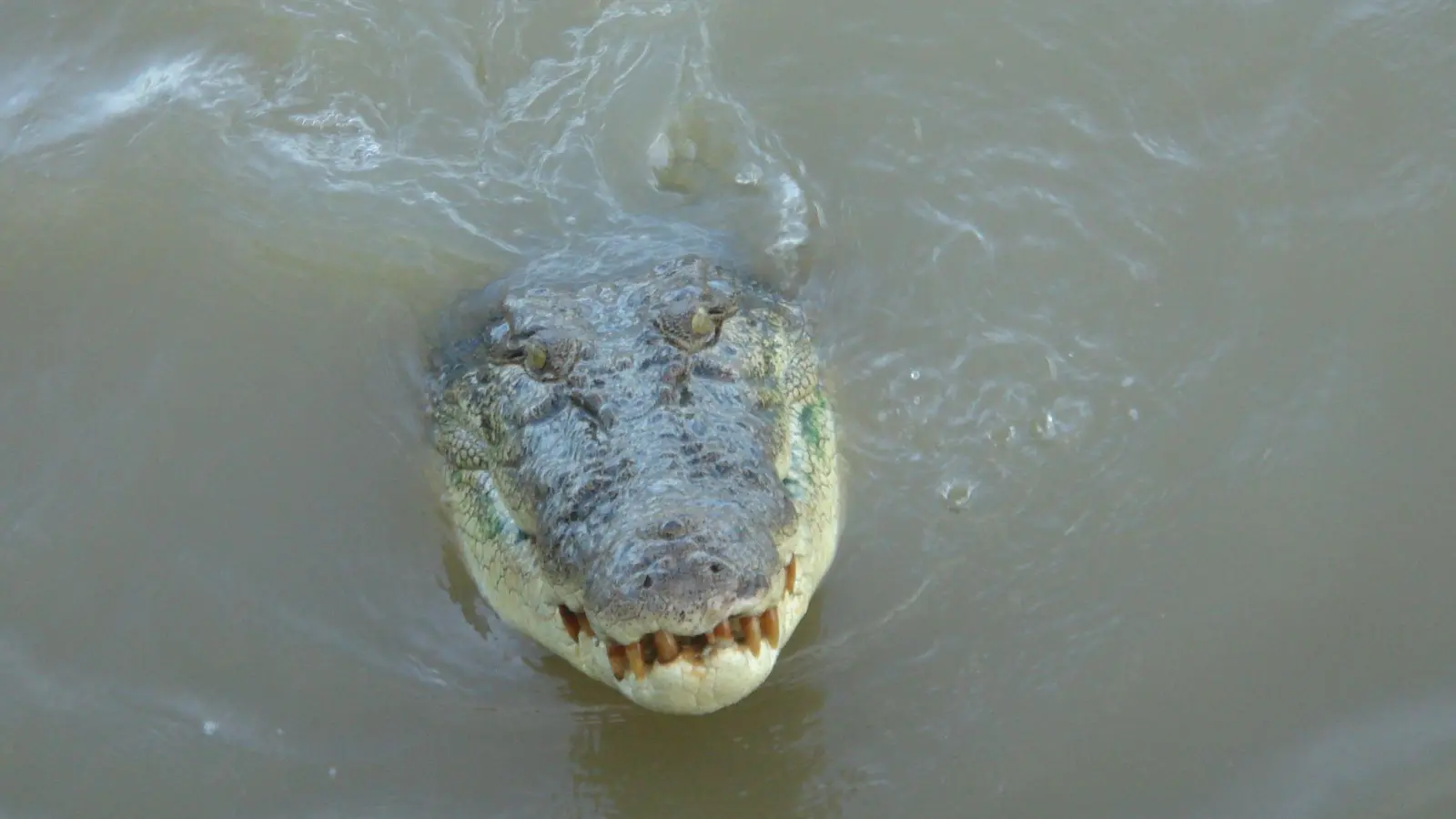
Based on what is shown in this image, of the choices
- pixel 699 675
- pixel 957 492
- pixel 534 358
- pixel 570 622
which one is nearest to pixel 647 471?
pixel 570 622

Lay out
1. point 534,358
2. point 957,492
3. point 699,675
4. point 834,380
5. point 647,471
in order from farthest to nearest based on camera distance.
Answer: point 834,380
point 957,492
point 534,358
point 647,471
point 699,675

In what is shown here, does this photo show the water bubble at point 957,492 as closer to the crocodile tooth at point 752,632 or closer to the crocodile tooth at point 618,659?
the crocodile tooth at point 752,632

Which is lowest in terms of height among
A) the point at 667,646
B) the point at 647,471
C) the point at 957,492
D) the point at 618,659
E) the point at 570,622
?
the point at 957,492

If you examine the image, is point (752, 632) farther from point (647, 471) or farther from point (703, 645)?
A: point (647, 471)

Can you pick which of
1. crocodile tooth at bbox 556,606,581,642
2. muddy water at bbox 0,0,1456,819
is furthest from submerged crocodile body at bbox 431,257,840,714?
muddy water at bbox 0,0,1456,819

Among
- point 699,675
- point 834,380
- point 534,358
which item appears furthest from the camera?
point 834,380

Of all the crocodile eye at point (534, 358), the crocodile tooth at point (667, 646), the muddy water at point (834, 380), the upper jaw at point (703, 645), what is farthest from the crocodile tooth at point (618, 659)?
the crocodile eye at point (534, 358)
